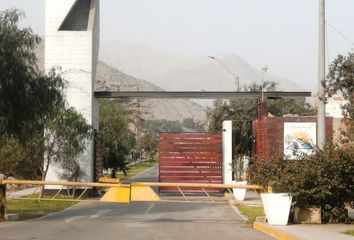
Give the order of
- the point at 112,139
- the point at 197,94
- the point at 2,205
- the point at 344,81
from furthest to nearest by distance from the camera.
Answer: the point at 112,139 → the point at 197,94 → the point at 2,205 → the point at 344,81

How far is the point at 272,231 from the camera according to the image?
16812 mm

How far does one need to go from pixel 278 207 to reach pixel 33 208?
39.8 feet

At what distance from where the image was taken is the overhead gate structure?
39.1 metres

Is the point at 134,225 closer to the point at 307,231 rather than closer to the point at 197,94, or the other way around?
the point at 307,231

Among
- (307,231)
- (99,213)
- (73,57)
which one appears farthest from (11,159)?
(307,231)

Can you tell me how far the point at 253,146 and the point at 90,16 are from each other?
41.1ft

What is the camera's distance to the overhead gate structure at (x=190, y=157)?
39.1 m

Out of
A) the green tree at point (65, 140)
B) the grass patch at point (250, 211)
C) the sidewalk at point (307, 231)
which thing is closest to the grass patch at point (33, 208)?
the green tree at point (65, 140)

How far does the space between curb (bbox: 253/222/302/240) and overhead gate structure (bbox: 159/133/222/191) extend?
19939 mm

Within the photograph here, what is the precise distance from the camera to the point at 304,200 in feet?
60.5


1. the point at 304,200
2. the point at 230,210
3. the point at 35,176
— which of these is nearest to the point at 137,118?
the point at 35,176

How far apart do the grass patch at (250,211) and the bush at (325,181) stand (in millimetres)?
3050

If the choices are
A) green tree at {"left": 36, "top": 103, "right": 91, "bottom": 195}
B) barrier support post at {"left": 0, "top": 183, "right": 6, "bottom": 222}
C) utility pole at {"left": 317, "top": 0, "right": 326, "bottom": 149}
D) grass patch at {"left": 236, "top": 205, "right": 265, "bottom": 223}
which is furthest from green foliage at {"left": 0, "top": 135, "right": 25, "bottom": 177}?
utility pole at {"left": 317, "top": 0, "right": 326, "bottom": 149}

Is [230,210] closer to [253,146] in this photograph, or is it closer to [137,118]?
[253,146]
